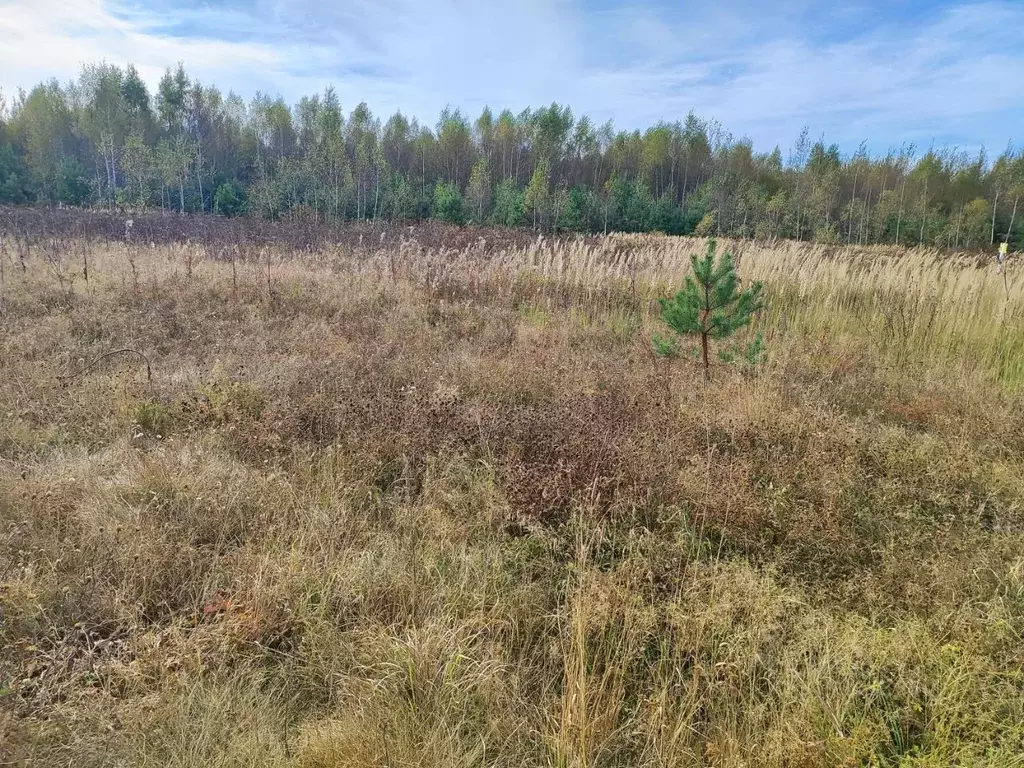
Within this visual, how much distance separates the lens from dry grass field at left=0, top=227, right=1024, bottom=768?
5.93ft

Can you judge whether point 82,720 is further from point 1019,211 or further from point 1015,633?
point 1019,211

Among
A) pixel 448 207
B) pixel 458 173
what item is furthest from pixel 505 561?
pixel 458 173

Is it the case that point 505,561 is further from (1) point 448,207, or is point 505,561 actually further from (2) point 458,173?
(2) point 458,173

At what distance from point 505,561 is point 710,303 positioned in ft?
9.62

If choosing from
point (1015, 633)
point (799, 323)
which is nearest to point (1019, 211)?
point (799, 323)

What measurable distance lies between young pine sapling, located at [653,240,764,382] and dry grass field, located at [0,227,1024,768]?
487 mm

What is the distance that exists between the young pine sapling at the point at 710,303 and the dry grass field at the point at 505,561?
49 centimetres

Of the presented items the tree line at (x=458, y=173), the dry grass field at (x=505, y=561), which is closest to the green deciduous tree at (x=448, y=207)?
→ the tree line at (x=458, y=173)

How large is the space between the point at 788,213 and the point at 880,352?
3131 cm

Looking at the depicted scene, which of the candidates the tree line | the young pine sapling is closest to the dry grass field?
the young pine sapling

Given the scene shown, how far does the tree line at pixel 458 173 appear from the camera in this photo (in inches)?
1227

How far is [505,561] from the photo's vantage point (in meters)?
2.59

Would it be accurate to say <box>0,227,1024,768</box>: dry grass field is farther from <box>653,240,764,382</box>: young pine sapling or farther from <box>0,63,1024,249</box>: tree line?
<box>0,63,1024,249</box>: tree line

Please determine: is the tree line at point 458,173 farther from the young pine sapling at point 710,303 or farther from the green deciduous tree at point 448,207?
the young pine sapling at point 710,303
